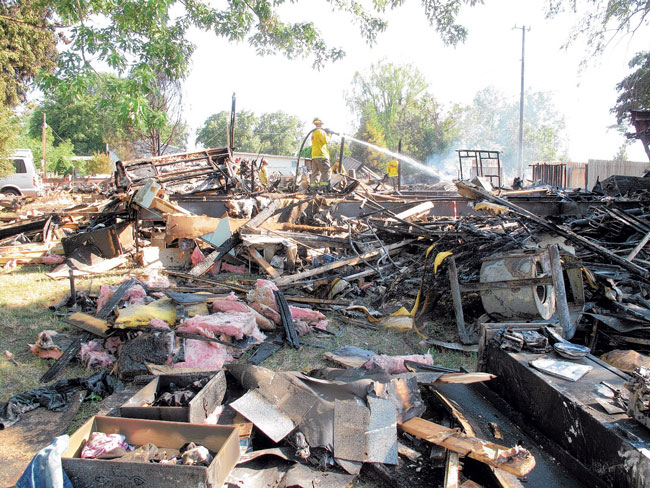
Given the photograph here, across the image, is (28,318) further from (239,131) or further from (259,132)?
(259,132)

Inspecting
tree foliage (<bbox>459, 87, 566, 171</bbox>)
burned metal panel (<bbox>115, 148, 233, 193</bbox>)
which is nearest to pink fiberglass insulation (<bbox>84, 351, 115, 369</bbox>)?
A: burned metal panel (<bbox>115, 148, 233, 193</bbox>)

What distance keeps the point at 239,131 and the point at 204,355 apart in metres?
60.5

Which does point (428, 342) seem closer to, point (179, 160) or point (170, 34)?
point (170, 34)

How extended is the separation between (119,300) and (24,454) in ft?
7.60

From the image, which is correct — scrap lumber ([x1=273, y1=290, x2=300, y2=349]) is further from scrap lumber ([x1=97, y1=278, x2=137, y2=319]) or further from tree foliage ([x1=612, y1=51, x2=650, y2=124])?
tree foliage ([x1=612, y1=51, x2=650, y2=124])

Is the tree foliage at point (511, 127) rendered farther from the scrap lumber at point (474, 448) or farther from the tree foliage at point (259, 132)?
the scrap lumber at point (474, 448)

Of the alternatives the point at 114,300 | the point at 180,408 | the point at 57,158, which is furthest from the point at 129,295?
the point at 57,158

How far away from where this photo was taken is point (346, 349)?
13.8 feet

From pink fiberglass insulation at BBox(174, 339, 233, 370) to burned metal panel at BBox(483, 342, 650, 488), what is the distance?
2418 millimetres

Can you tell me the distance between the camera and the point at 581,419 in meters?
2.00

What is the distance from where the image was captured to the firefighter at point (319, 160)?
10695 mm

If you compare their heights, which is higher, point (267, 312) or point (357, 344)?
point (267, 312)

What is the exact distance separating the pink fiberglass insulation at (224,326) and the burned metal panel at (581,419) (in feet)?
8.16

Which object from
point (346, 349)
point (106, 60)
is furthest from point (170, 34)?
point (346, 349)
